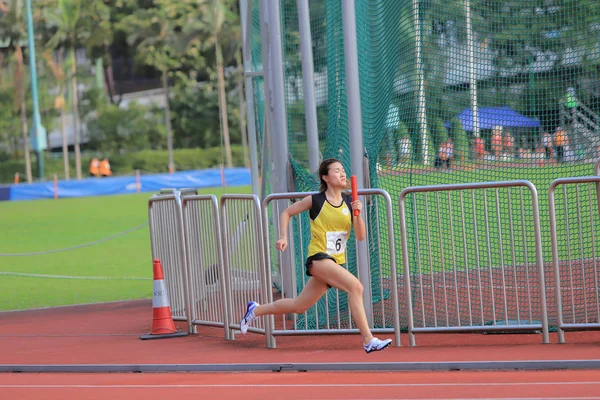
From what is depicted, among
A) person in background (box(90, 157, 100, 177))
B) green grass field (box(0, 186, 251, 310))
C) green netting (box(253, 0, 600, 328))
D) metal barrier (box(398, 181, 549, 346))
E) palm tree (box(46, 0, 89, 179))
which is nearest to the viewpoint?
metal barrier (box(398, 181, 549, 346))

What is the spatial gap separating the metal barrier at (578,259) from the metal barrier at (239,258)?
2760 millimetres

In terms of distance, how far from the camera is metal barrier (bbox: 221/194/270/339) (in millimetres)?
10305

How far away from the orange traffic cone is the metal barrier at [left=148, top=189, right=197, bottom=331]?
0.72ft

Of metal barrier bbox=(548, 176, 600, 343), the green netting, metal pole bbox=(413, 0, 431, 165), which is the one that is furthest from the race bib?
metal pole bbox=(413, 0, 431, 165)

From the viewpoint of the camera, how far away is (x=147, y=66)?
7800cm

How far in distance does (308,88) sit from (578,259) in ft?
12.3

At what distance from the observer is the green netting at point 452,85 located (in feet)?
36.9

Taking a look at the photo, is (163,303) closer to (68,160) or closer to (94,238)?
(94,238)

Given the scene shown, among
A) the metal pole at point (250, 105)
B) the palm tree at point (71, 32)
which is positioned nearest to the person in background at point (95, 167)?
the palm tree at point (71, 32)

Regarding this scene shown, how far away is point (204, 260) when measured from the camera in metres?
11.5

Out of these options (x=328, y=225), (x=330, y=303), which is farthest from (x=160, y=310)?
(x=328, y=225)

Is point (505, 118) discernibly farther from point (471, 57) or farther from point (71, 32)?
point (71, 32)

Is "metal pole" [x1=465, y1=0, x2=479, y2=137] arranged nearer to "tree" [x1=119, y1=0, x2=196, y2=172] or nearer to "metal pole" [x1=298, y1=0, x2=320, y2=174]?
"metal pole" [x1=298, y1=0, x2=320, y2=174]

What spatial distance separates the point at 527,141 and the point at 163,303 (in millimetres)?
5304
